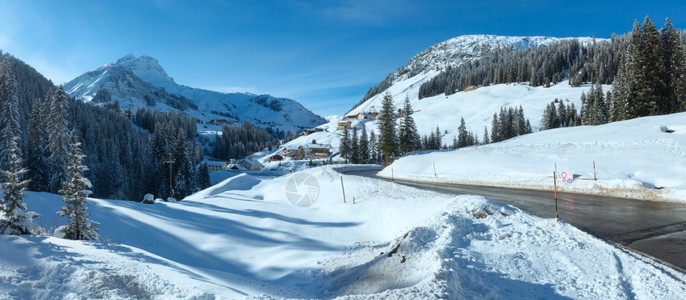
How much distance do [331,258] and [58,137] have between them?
124 ft

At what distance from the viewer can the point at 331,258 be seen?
10.3 metres

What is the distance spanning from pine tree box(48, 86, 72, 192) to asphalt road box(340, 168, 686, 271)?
4140cm

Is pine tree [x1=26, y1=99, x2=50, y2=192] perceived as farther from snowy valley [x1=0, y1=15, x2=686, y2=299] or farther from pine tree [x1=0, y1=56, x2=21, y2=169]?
snowy valley [x1=0, y1=15, x2=686, y2=299]

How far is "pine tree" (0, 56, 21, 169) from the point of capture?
33094 millimetres

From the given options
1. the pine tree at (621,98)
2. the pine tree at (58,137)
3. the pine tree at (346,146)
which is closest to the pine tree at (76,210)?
the pine tree at (58,137)

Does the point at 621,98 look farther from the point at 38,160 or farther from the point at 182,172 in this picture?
the point at 38,160

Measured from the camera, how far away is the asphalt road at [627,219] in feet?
26.1

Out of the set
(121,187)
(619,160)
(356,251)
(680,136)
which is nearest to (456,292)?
(356,251)

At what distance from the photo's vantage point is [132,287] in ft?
15.5

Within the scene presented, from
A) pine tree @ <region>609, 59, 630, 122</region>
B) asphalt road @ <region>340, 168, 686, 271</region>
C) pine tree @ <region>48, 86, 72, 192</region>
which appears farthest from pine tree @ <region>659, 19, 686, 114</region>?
pine tree @ <region>48, 86, 72, 192</region>

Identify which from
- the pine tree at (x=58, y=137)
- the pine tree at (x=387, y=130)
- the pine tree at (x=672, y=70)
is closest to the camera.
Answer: the pine tree at (x=58, y=137)

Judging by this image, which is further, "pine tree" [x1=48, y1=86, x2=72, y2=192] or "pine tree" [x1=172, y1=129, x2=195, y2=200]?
"pine tree" [x1=172, y1=129, x2=195, y2=200]

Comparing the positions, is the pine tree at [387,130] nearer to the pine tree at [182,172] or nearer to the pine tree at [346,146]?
the pine tree at [346,146]

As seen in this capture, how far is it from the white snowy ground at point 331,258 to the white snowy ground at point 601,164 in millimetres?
10129
